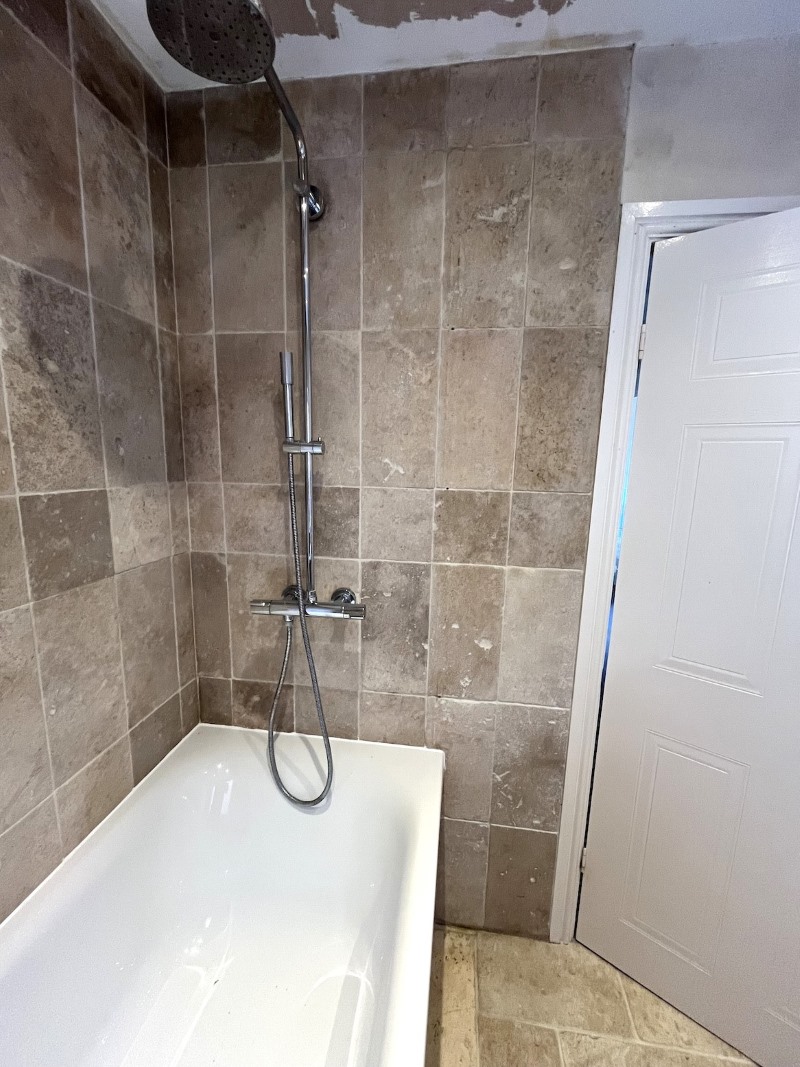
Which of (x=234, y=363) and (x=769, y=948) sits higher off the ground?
(x=234, y=363)

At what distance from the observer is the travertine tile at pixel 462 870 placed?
123 cm

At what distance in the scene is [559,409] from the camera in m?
1.03

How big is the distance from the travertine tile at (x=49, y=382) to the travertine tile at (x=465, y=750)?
41.5 inches

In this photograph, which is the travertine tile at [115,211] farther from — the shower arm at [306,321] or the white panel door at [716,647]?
the white panel door at [716,647]

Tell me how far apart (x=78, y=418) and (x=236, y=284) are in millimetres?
532

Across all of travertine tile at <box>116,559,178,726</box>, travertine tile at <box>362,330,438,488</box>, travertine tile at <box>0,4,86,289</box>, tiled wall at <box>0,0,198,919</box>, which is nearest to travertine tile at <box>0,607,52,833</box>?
tiled wall at <box>0,0,198,919</box>

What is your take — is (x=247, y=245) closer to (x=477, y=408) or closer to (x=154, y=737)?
(x=477, y=408)

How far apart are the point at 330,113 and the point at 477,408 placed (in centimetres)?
79

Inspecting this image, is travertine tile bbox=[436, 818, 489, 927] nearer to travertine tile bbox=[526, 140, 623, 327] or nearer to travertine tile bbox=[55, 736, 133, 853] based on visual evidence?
travertine tile bbox=[55, 736, 133, 853]

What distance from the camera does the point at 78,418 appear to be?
87cm

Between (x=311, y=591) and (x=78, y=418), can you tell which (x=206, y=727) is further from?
(x=78, y=418)

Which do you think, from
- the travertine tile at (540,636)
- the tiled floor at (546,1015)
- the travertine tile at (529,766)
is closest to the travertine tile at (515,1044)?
the tiled floor at (546,1015)

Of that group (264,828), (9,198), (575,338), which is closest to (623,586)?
(575,338)

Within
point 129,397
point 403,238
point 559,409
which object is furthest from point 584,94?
point 129,397
